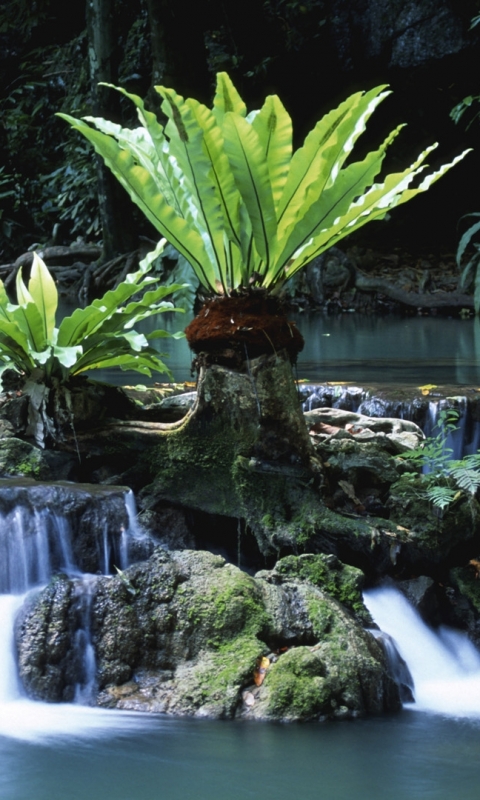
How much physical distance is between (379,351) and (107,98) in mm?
7513

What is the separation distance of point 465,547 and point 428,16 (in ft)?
42.9

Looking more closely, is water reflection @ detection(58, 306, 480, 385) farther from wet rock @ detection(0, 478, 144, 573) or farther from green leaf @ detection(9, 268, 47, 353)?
wet rock @ detection(0, 478, 144, 573)

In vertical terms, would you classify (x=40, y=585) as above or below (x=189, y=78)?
below

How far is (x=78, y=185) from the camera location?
1861 centimetres

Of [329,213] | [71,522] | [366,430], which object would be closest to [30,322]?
[71,522]

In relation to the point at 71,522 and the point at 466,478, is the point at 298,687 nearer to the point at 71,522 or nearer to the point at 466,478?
the point at 71,522

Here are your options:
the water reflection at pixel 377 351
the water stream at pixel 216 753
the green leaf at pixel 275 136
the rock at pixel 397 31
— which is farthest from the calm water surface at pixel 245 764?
the rock at pixel 397 31

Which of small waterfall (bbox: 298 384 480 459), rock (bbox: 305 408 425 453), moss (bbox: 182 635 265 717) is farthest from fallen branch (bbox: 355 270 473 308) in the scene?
moss (bbox: 182 635 265 717)

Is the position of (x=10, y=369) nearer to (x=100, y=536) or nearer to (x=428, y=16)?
(x=100, y=536)

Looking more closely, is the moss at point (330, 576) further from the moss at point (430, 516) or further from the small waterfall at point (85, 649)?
the small waterfall at point (85, 649)

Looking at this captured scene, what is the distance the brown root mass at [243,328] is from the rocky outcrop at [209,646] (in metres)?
0.99

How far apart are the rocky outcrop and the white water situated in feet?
0.84

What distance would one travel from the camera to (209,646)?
332 centimetres

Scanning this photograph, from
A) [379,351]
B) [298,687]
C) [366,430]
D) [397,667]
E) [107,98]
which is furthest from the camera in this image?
[107,98]
